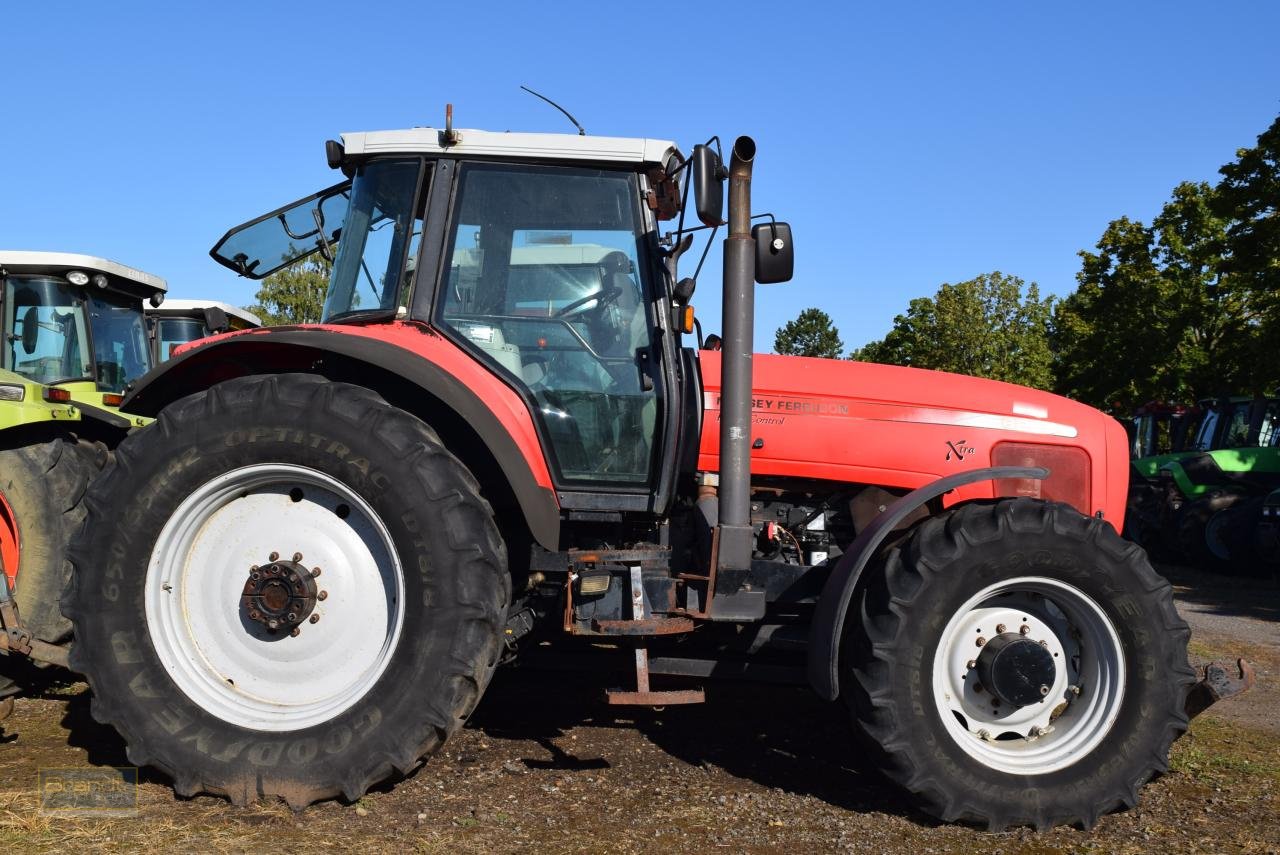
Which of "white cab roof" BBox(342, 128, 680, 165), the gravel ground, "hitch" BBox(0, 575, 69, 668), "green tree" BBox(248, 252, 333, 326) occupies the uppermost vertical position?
"green tree" BBox(248, 252, 333, 326)

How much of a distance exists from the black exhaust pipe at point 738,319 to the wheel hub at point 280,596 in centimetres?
156

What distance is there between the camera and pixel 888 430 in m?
4.25

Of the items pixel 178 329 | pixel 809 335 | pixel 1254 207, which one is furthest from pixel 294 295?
pixel 809 335

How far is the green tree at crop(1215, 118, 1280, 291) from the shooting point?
1942 centimetres

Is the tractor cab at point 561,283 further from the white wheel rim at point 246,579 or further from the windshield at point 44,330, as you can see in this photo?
the windshield at point 44,330

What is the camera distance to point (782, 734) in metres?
4.48

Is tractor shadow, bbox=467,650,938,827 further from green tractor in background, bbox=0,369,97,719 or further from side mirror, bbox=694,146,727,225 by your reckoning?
green tractor in background, bbox=0,369,97,719

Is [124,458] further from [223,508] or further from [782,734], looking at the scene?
[782,734]

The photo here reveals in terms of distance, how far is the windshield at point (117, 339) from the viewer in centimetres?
750

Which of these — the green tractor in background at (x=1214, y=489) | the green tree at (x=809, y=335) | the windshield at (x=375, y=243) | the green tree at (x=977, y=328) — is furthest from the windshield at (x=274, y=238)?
A: the green tree at (x=809, y=335)

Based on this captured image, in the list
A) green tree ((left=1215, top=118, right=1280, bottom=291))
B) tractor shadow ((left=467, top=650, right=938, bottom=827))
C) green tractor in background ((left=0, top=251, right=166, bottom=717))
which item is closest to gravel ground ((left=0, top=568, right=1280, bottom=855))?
tractor shadow ((left=467, top=650, right=938, bottom=827))

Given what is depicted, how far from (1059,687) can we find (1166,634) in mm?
407

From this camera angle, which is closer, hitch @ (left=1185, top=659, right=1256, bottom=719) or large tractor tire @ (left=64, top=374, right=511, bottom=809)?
large tractor tire @ (left=64, top=374, right=511, bottom=809)

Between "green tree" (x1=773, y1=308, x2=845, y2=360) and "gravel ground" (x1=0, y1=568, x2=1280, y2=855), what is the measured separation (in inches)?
3308
